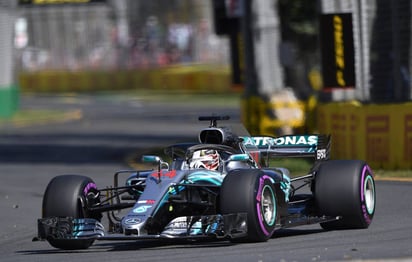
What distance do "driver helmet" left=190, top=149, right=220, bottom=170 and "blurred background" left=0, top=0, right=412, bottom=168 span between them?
7698 millimetres

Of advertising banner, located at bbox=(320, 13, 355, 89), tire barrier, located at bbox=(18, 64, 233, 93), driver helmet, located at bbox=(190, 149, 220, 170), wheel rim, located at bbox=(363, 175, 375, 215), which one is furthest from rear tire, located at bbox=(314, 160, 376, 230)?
tire barrier, located at bbox=(18, 64, 233, 93)

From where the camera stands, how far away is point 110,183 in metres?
20.8

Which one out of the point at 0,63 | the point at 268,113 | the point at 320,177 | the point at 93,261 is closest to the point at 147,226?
the point at 93,261

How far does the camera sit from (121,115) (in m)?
46.0

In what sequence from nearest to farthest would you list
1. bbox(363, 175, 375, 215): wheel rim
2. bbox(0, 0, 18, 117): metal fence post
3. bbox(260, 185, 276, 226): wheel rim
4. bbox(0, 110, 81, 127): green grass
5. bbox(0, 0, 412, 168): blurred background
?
bbox(260, 185, 276, 226): wheel rim
bbox(363, 175, 375, 215): wheel rim
bbox(0, 0, 412, 168): blurred background
bbox(0, 0, 18, 117): metal fence post
bbox(0, 110, 81, 127): green grass

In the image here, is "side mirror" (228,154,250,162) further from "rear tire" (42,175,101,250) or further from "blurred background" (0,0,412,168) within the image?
"blurred background" (0,0,412,168)

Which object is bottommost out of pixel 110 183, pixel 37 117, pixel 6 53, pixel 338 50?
pixel 37 117

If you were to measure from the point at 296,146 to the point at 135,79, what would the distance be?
50043mm

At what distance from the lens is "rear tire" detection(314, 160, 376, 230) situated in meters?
12.8

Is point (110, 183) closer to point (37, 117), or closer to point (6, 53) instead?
point (6, 53)

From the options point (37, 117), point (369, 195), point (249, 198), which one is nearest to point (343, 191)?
point (369, 195)

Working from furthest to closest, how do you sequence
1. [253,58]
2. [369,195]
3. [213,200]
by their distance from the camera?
[253,58] < [369,195] < [213,200]

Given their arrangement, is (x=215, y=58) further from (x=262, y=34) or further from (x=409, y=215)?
(x=409, y=215)

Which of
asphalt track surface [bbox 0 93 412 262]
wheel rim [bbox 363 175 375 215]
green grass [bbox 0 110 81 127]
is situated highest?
wheel rim [bbox 363 175 375 215]
